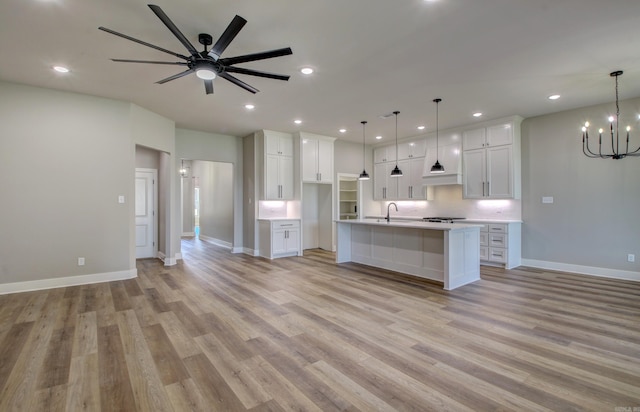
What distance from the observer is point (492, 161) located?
6254mm

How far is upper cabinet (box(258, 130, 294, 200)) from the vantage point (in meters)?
7.07

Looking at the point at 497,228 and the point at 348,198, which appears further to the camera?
the point at 348,198

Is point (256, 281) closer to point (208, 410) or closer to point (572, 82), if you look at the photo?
point (208, 410)

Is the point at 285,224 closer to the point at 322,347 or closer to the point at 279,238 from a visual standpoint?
the point at 279,238

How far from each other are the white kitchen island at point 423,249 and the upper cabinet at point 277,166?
5.91ft

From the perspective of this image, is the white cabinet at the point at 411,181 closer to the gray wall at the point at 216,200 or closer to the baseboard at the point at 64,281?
the gray wall at the point at 216,200

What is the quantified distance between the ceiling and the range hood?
4.50 feet

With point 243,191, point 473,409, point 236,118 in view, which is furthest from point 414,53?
point 243,191

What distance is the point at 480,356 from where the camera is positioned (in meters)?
2.53

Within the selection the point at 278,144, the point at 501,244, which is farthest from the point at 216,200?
the point at 501,244

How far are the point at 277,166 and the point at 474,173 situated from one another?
4386 millimetres

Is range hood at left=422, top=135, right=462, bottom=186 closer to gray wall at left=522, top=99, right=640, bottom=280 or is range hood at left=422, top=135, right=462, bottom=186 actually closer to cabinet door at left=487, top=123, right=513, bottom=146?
cabinet door at left=487, top=123, right=513, bottom=146

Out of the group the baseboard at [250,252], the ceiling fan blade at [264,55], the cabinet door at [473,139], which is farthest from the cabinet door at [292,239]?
the ceiling fan blade at [264,55]

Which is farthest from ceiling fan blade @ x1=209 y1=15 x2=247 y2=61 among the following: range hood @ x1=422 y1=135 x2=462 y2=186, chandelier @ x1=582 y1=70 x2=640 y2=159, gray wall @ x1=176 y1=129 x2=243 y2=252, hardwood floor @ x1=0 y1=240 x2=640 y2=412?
range hood @ x1=422 y1=135 x2=462 y2=186
